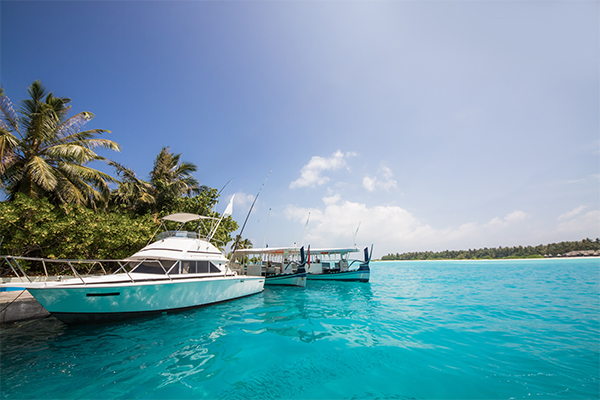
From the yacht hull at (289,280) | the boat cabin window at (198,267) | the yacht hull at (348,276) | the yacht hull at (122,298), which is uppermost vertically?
the boat cabin window at (198,267)

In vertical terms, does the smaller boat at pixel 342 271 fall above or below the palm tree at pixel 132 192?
below

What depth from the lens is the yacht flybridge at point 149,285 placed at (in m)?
6.68

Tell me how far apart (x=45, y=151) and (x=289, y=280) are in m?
18.1

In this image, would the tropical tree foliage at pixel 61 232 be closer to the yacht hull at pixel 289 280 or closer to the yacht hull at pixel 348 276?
the yacht hull at pixel 289 280

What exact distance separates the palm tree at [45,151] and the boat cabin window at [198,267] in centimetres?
892

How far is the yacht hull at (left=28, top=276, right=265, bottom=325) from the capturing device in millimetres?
6605

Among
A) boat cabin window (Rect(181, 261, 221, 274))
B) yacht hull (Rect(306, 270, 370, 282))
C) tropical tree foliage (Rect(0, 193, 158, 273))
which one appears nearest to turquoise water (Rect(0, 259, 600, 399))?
boat cabin window (Rect(181, 261, 221, 274))

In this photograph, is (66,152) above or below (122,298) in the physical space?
above

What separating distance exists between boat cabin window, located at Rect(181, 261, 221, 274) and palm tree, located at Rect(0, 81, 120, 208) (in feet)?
29.3

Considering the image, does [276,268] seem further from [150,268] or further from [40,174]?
[40,174]

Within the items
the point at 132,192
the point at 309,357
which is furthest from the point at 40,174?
the point at 309,357

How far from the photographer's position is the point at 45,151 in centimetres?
Result: 1292

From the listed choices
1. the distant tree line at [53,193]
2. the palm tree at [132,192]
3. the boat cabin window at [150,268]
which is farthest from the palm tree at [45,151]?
the boat cabin window at [150,268]

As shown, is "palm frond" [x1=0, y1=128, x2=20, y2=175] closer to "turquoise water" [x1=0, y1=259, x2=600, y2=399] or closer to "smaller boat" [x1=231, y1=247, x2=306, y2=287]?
"turquoise water" [x1=0, y1=259, x2=600, y2=399]
